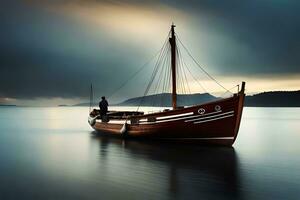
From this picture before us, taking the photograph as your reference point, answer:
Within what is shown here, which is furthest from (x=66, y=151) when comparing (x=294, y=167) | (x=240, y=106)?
(x=294, y=167)

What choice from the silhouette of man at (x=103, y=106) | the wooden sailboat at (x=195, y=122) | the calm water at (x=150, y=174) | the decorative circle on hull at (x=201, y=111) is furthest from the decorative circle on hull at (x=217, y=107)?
the silhouette of man at (x=103, y=106)

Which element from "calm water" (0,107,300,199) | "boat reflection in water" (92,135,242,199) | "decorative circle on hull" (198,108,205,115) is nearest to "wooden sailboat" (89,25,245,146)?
"decorative circle on hull" (198,108,205,115)

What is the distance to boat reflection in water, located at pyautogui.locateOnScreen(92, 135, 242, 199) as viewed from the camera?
10852 mm

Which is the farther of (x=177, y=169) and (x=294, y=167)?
(x=294, y=167)

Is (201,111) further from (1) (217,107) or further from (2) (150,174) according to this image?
(2) (150,174)

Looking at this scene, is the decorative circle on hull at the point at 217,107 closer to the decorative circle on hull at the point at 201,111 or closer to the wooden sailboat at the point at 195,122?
the wooden sailboat at the point at 195,122

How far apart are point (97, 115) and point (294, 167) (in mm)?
20194

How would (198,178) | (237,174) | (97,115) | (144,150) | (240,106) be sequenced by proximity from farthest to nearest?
(97,115) < (144,150) < (240,106) < (237,174) < (198,178)

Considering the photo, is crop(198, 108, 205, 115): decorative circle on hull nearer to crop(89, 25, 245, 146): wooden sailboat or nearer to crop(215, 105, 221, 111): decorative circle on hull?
crop(89, 25, 245, 146): wooden sailboat

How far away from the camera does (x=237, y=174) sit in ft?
46.2

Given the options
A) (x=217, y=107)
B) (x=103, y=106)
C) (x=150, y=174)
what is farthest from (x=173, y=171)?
(x=103, y=106)

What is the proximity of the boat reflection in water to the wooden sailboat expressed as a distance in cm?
78

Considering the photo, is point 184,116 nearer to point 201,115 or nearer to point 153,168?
point 201,115

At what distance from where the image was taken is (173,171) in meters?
14.5
